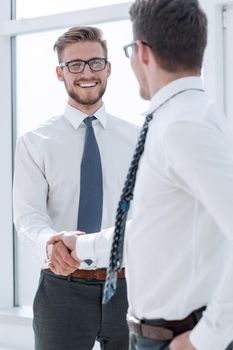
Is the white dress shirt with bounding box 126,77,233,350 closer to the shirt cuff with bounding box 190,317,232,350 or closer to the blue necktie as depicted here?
the shirt cuff with bounding box 190,317,232,350

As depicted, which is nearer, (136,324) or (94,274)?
(136,324)

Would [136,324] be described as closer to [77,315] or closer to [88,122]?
[77,315]

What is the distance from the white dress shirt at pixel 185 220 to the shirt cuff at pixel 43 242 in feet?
2.89

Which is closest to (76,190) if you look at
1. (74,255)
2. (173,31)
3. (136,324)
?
(74,255)

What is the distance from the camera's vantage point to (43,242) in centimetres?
247

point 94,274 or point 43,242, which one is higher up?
point 43,242

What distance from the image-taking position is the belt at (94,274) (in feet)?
8.29

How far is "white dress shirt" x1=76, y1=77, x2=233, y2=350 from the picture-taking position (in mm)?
1399

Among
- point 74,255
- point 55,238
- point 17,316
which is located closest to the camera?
point 74,255

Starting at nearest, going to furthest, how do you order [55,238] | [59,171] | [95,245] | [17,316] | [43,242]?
[95,245]
[55,238]
[43,242]
[59,171]
[17,316]

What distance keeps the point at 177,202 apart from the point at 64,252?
85 centimetres

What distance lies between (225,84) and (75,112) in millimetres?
918

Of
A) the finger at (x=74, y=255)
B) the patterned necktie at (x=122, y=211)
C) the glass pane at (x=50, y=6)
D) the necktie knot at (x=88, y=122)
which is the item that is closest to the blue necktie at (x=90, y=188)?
the necktie knot at (x=88, y=122)

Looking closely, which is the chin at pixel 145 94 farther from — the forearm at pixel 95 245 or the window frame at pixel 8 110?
the window frame at pixel 8 110
